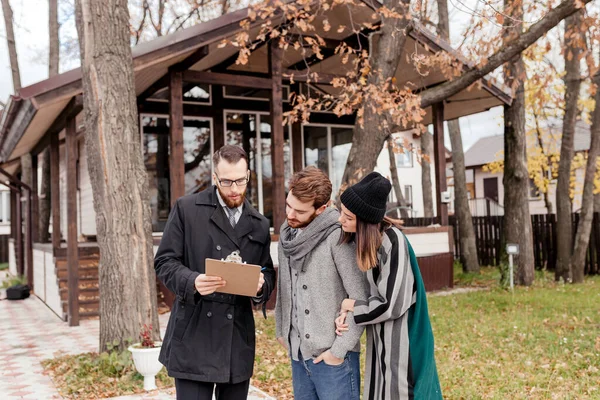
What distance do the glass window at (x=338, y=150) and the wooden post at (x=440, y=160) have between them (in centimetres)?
256

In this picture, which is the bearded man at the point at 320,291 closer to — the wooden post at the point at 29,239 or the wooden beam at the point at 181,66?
the wooden beam at the point at 181,66

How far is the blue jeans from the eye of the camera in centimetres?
275

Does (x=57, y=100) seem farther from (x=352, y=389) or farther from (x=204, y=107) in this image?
(x=352, y=389)

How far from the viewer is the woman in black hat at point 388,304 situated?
267 cm

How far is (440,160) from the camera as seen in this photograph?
1270 cm

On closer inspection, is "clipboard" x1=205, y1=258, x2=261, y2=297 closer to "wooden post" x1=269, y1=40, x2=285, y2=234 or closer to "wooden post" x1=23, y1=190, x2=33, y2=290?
"wooden post" x1=269, y1=40, x2=285, y2=234

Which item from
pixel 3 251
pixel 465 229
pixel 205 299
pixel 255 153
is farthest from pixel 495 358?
pixel 3 251

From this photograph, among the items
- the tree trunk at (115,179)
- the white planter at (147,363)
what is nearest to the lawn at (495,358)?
the white planter at (147,363)

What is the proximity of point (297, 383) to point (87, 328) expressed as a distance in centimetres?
733

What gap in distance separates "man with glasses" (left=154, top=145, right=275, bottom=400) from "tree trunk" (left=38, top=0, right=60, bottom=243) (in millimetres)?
12864

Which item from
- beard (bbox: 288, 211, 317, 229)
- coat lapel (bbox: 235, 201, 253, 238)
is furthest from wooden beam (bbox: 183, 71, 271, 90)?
beard (bbox: 288, 211, 317, 229)

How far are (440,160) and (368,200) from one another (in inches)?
409

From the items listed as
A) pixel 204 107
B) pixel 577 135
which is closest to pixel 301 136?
pixel 204 107

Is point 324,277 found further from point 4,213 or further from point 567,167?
point 4,213
